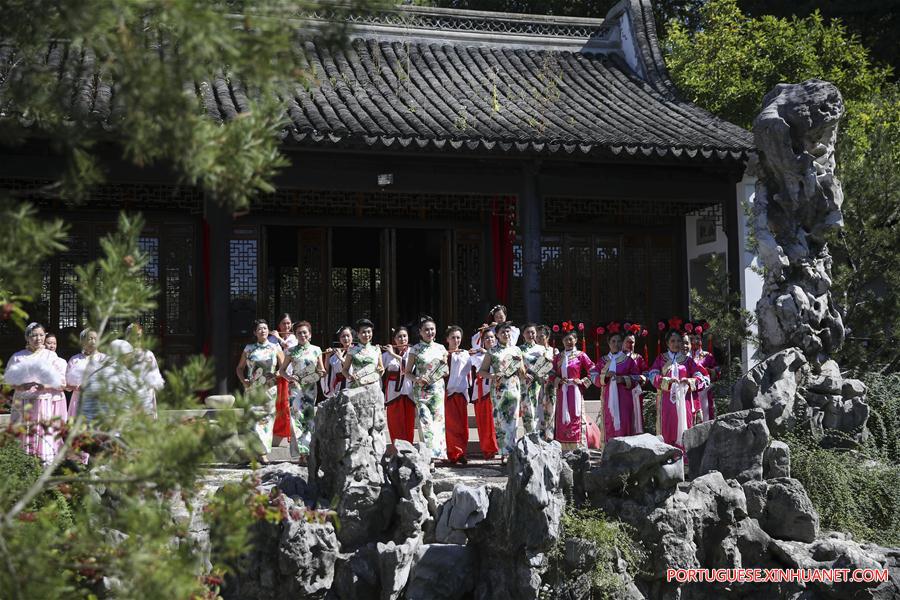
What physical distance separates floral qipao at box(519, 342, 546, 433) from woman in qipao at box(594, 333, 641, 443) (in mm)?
900

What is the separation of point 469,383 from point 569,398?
104 cm

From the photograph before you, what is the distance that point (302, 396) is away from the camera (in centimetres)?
959

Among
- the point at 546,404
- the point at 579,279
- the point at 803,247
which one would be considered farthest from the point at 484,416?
the point at 579,279

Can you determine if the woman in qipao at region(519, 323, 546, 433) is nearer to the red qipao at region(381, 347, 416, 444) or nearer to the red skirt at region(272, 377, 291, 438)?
the red qipao at region(381, 347, 416, 444)

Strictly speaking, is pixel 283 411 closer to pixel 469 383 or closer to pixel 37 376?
pixel 469 383

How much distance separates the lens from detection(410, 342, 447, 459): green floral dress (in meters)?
9.38

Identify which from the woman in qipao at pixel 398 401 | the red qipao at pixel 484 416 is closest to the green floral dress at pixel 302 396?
the woman in qipao at pixel 398 401

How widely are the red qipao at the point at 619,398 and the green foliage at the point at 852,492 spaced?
2.65 metres

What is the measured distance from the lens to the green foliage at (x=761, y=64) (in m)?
15.1

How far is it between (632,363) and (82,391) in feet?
27.2

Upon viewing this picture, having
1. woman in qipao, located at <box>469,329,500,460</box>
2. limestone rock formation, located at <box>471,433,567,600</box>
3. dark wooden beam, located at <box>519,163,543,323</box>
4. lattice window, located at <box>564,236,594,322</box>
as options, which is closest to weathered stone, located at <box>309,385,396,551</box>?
limestone rock formation, located at <box>471,433,567,600</box>

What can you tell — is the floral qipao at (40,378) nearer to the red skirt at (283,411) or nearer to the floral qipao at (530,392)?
the red skirt at (283,411)

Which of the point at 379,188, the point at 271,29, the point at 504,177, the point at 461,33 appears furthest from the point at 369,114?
the point at 271,29

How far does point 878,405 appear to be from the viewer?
873cm
